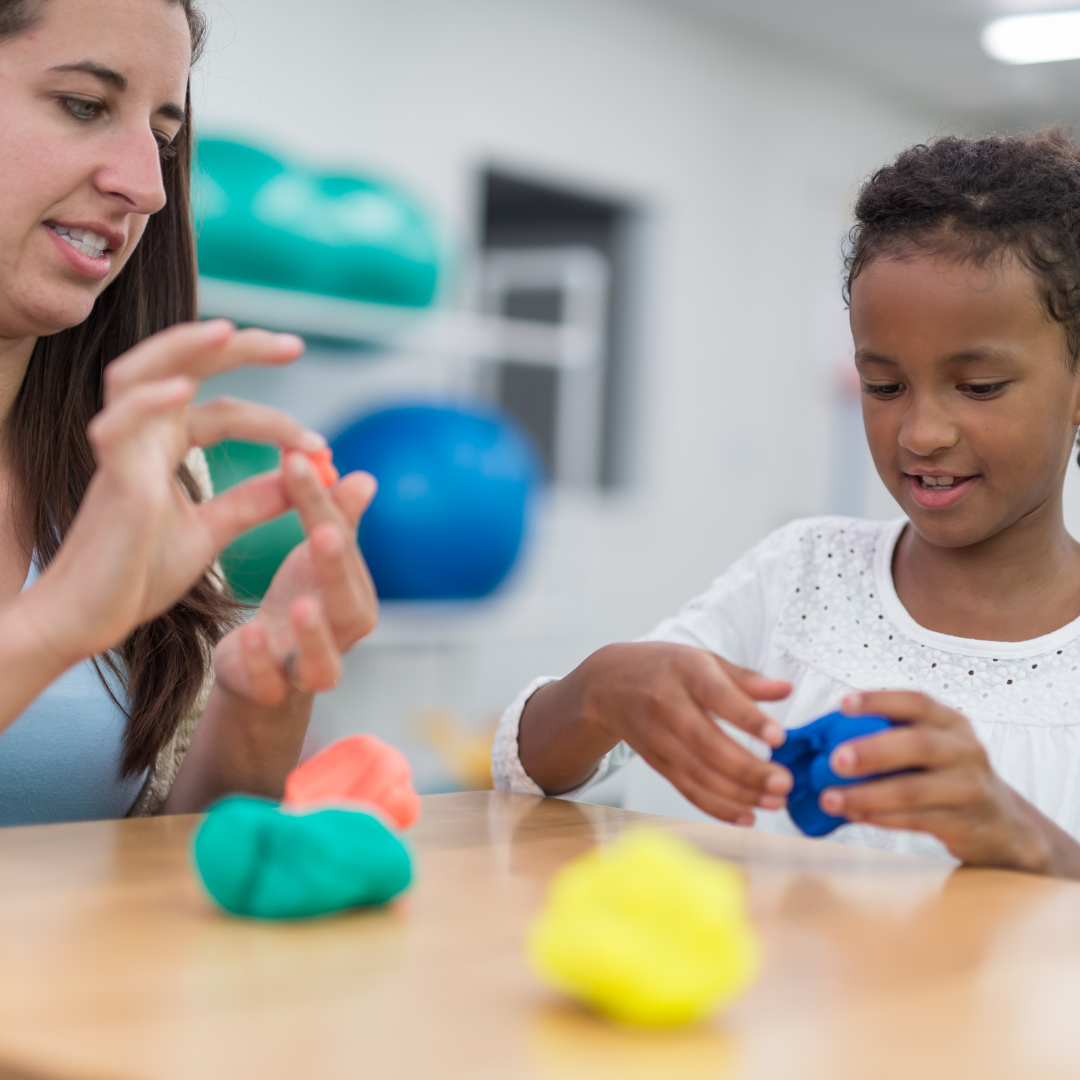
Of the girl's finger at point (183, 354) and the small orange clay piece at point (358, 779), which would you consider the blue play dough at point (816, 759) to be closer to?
the small orange clay piece at point (358, 779)

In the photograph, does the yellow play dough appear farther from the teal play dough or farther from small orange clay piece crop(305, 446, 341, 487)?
small orange clay piece crop(305, 446, 341, 487)

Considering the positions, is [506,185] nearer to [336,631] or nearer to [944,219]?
[944,219]

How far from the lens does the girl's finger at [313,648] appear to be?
0.62 metres

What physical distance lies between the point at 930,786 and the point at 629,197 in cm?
431

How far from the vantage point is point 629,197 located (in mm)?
4773

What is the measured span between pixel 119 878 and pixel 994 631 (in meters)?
0.75

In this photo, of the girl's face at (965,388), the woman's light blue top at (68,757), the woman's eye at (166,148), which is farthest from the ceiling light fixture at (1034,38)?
the woman's light blue top at (68,757)

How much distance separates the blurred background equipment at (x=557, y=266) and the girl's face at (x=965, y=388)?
172 cm

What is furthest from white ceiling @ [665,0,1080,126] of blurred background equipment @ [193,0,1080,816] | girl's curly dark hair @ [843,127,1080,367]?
→ girl's curly dark hair @ [843,127,1080,367]

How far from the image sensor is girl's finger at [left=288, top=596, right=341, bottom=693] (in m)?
0.62

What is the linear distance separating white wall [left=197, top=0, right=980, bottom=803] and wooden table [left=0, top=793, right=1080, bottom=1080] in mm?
2434

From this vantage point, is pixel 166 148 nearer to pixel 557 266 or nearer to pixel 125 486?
pixel 125 486

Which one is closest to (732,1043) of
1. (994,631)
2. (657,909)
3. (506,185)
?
(657,909)

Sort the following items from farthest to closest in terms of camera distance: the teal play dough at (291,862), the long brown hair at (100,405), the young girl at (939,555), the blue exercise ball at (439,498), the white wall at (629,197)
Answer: the white wall at (629,197), the blue exercise ball at (439,498), the long brown hair at (100,405), the young girl at (939,555), the teal play dough at (291,862)
